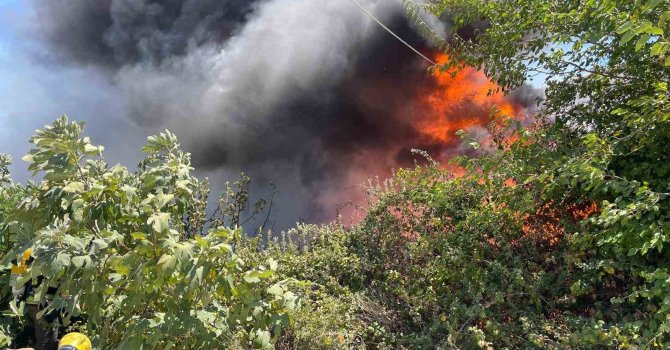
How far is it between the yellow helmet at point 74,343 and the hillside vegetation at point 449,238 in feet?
0.44

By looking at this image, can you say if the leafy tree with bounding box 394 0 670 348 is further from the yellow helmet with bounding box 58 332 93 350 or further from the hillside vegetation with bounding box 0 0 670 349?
the yellow helmet with bounding box 58 332 93 350

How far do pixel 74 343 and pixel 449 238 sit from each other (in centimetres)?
328

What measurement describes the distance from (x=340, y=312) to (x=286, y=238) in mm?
1590

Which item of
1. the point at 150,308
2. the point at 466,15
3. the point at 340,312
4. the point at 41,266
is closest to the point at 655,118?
the point at 466,15

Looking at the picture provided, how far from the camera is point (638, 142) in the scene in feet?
13.1

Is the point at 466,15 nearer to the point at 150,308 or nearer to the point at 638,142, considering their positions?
the point at 638,142

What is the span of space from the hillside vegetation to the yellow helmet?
135 millimetres

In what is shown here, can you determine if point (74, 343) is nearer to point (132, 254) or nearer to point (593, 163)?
point (132, 254)

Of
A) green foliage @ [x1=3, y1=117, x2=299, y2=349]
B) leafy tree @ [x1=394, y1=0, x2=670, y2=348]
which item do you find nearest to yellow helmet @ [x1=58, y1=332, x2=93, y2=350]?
green foliage @ [x1=3, y1=117, x2=299, y2=349]

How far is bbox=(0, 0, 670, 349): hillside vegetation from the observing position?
2.55 m

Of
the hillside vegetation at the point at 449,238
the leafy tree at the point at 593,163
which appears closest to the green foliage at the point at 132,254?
the hillside vegetation at the point at 449,238

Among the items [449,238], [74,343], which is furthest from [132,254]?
[449,238]

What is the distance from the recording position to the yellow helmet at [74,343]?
2.52 meters

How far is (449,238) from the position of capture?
481 centimetres
